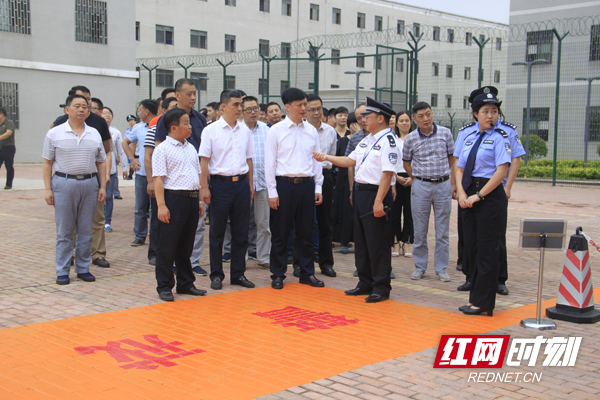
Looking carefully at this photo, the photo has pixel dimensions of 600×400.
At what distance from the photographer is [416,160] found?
7.40 metres

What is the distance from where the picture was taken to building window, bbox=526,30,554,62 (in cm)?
2876

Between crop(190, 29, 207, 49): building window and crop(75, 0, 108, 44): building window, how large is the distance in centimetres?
1725

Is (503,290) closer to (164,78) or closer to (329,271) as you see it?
(329,271)

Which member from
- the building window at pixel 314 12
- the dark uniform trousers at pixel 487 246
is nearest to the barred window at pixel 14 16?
the dark uniform trousers at pixel 487 246

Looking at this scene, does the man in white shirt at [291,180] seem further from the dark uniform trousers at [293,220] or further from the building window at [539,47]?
the building window at [539,47]

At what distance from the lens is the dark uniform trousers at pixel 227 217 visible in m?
6.71

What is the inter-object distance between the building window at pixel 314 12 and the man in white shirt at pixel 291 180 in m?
48.3

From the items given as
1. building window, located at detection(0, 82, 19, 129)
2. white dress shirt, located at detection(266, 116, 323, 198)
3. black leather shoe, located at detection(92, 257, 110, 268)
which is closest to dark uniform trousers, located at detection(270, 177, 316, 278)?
white dress shirt, located at detection(266, 116, 323, 198)

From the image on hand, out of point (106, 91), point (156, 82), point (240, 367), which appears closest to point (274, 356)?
point (240, 367)

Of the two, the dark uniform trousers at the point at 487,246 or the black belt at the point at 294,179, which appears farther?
the black belt at the point at 294,179

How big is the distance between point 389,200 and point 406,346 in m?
2.04

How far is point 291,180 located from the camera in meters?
6.85

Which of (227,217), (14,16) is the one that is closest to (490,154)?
(227,217)

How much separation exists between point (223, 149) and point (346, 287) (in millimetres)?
2043
